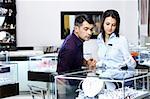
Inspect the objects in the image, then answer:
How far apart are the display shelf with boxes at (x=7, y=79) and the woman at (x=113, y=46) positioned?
2619 mm

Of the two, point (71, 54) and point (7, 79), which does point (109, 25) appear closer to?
point (71, 54)

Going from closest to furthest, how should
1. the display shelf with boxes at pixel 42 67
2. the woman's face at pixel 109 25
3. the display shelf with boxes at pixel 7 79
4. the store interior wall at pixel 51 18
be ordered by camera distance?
the woman's face at pixel 109 25
the display shelf with boxes at pixel 42 67
the display shelf with boxes at pixel 7 79
the store interior wall at pixel 51 18

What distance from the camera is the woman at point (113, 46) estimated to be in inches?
111

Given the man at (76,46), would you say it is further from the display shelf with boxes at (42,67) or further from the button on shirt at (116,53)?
the display shelf with boxes at (42,67)

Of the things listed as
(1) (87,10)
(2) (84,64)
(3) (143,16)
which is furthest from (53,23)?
(2) (84,64)

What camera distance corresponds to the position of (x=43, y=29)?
8.01 metres

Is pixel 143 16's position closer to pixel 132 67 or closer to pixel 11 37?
pixel 11 37

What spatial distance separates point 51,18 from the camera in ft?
26.4

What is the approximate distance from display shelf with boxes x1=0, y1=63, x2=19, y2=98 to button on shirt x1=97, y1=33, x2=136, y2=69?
2.63m

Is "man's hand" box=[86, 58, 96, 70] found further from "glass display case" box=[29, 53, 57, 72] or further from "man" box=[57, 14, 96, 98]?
"glass display case" box=[29, 53, 57, 72]

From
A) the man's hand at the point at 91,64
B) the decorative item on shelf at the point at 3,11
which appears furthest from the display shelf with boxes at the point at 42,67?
the decorative item on shelf at the point at 3,11

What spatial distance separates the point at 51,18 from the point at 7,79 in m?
2.98

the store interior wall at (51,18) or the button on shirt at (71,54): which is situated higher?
the store interior wall at (51,18)

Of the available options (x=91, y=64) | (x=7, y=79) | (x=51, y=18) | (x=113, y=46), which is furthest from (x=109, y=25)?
(x=51, y=18)
